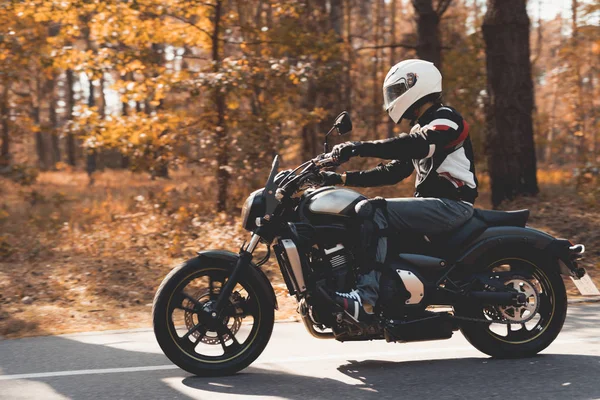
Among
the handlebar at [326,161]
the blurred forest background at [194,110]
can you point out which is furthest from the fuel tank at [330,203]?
the blurred forest background at [194,110]

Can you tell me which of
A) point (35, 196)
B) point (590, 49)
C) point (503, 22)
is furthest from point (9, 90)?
point (590, 49)

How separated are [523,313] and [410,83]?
1.81m

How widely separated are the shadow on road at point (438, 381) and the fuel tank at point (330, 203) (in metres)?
1.06

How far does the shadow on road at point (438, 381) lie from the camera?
4.41m

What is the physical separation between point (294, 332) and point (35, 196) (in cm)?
1145

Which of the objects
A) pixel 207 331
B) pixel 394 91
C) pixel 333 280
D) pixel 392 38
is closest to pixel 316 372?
pixel 333 280

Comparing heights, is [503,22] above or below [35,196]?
above

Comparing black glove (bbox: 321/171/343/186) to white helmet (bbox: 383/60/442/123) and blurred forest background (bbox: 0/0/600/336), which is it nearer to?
white helmet (bbox: 383/60/442/123)

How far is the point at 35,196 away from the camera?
52.4 ft

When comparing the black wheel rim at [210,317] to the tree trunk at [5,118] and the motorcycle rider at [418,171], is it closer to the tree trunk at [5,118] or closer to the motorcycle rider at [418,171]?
the motorcycle rider at [418,171]

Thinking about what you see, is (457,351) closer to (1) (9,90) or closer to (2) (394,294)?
(2) (394,294)

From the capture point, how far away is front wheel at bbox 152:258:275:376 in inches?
190

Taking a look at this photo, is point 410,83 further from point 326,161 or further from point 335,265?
point 335,265

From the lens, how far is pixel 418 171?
5387 millimetres
